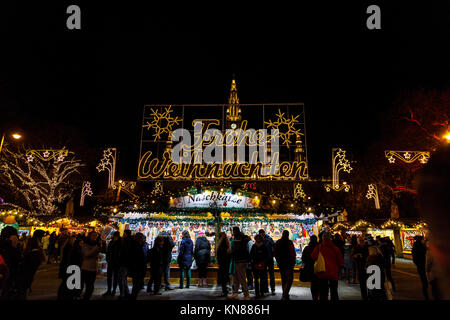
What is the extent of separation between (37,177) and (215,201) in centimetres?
2150

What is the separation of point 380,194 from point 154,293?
2759 cm

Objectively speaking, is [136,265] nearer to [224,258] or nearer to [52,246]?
[224,258]

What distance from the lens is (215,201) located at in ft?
44.3

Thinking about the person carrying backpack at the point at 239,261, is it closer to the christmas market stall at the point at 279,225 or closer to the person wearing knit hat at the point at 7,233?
the christmas market stall at the point at 279,225

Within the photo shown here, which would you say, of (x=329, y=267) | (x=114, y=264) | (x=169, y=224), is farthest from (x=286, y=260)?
(x=169, y=224)

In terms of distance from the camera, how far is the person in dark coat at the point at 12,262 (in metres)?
6.13

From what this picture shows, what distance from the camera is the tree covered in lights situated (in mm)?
25359

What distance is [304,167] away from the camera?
16.6m

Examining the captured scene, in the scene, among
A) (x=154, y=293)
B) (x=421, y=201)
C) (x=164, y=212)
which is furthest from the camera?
(x=164, y=212)

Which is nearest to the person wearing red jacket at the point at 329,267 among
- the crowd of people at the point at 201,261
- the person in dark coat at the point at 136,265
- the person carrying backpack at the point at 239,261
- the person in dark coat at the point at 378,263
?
the crowd of people at the point at 201,261

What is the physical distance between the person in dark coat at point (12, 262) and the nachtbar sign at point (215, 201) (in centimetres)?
699

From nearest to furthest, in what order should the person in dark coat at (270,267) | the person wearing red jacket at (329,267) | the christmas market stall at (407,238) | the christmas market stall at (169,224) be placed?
the person wearing red jacket at (329,267) → the person in dark coat at (270,267) → the christmas market stall at (169,224) → the christmas market stall at (407,238)
